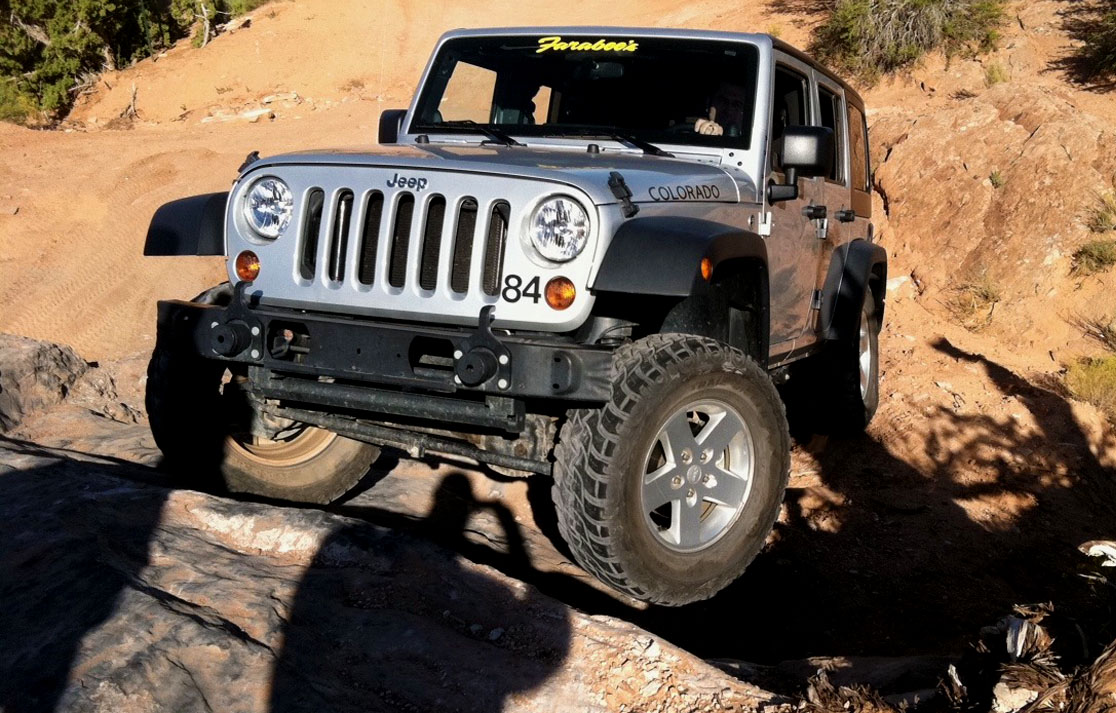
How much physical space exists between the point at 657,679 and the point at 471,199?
62.1 inches

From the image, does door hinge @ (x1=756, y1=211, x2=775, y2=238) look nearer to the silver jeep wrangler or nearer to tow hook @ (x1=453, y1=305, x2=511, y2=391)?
the silver jeep wrangler

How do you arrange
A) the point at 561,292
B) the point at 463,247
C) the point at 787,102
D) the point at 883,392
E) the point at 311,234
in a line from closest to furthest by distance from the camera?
the point at 561,292 < the point at 463,247 < the point at 311,234 < the point at 787,102 < the point at 883,392

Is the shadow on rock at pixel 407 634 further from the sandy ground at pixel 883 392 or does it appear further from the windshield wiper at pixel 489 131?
the windshield wiper at pixel 489 131

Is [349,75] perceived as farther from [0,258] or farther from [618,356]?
[618,356]

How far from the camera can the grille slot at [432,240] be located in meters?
3.39

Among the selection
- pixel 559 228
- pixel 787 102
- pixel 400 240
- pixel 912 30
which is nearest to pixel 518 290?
pixel 559 228

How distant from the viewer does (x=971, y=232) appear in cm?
941

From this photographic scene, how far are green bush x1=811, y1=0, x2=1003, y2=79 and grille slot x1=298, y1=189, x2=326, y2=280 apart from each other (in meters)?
11.5

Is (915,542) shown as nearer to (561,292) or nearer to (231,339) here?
(561,292)

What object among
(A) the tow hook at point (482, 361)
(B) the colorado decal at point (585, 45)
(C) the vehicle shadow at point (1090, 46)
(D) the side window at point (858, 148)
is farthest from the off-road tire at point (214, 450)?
(C) the vehicle shadow at point (1090, 46)

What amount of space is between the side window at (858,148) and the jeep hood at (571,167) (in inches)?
82.6

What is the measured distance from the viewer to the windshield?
171 inches

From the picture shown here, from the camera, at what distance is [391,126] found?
16.4ft

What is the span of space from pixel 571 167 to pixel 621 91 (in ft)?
3.77
